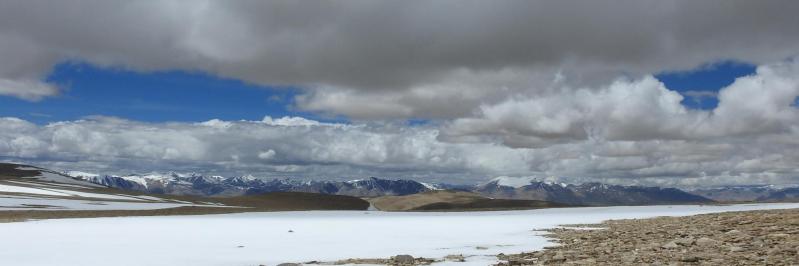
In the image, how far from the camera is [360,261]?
2209cm

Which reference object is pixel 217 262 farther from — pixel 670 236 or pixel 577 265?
pixel 670 236

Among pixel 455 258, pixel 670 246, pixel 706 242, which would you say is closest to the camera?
pixel 670 246

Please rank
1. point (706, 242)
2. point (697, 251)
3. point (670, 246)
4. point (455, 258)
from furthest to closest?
point (706, 242) < point (455, 258) < point (670, 246) < point (697, 251)

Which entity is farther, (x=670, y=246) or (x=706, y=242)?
(x=706, y=242)

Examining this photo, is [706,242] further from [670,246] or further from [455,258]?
[455,258]

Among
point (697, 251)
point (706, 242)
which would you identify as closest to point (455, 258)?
point (697, 251)

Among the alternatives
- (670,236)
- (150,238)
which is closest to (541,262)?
(670,236)

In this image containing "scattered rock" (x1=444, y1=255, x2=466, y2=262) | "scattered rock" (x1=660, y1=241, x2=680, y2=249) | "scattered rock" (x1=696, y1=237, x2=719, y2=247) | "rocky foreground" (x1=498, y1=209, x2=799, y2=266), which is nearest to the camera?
"rocky foreground" (x1=498, y1=209, x2=799, y2=266)

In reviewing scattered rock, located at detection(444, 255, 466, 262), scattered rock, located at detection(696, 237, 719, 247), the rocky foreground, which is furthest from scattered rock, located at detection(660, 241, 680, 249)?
scattered rock, located at detection(444, 255, 466, 262)

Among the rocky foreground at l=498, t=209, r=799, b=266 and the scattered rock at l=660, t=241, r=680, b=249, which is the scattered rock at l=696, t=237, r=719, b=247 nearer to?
the rocky foreground at l=498, t=209, r=799, b=266

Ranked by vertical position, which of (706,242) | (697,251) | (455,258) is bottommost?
(455,258)

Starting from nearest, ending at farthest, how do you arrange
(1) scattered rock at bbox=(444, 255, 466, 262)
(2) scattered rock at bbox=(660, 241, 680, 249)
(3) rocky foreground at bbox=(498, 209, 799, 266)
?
(3) rocky foreground at bbox=(498, 209, 799, 266)
(2) scattered rock at bbox=(660, 241, 680, 249)
(1) scattered rock at bbox=(444, 255, 466, 262)

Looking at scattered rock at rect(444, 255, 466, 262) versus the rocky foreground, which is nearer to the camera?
the rocky foreground

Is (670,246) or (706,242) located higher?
(706,242)
